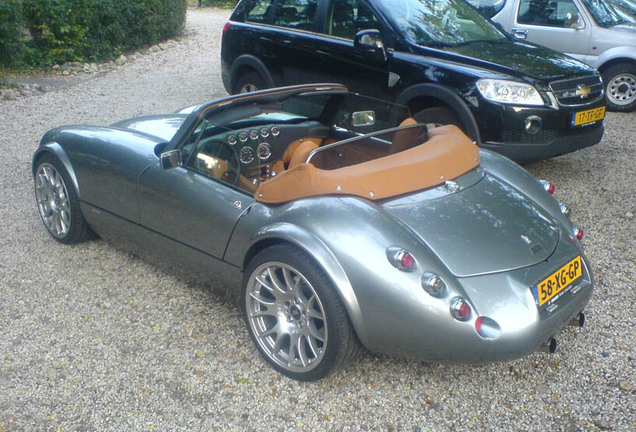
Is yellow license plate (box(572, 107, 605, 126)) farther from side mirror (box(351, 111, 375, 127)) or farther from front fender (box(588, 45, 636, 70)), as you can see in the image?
front fender (box(588, 45, 636, 70))

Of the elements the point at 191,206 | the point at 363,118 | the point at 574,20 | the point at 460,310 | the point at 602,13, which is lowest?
the point at 191,206

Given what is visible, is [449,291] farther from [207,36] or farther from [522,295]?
[207,36]

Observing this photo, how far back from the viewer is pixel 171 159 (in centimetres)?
344

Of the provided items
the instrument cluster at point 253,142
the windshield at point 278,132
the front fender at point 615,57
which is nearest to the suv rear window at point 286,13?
the windshield at point 278,132

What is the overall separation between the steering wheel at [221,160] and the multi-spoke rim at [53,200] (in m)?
1.26

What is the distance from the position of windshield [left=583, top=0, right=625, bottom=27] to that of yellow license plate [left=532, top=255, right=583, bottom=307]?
647 cm

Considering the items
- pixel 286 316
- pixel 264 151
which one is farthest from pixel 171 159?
pixel 286 316

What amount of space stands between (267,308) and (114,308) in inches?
44.3

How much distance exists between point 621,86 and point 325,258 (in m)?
7.06

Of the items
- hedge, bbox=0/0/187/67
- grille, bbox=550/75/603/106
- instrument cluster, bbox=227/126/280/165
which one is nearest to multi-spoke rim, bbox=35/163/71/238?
instrument cluster, bbox=227/126/280/165

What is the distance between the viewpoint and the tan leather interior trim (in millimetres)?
2967

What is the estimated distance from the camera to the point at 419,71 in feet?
17.7

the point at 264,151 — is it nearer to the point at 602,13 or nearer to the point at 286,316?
the point at 286,316

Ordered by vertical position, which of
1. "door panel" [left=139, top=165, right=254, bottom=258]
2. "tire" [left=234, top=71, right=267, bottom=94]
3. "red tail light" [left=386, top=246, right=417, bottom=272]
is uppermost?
"red tail light" [left=386, top=246, right=417, bottom=272]
